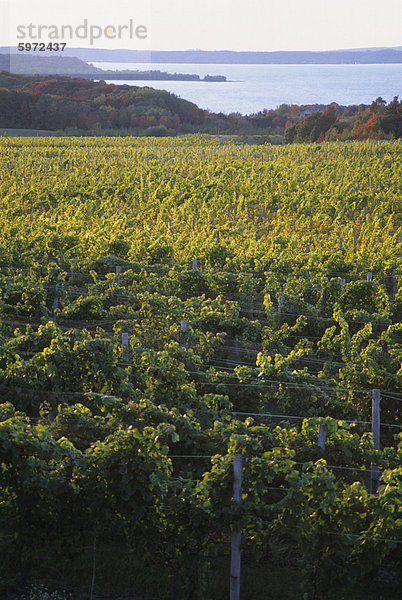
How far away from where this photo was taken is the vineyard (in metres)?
6.30

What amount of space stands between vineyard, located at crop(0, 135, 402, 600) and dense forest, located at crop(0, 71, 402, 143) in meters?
47.9

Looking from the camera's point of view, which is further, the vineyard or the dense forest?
the dense forest

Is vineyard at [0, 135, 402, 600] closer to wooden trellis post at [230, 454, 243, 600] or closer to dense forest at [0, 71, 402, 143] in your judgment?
wooden trellis post at [230, 454, 243, 600]

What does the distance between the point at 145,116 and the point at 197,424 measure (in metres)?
78.1

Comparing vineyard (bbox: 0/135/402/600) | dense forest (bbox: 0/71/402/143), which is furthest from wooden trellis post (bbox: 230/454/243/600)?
dense forest (bbox: 0/71/402/143)

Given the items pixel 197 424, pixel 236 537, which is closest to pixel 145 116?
pixel 197 424

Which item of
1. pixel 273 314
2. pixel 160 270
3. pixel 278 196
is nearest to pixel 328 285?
pixel 273 314

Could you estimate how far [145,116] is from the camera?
81875mm

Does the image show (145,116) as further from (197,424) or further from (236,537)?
(236,537)

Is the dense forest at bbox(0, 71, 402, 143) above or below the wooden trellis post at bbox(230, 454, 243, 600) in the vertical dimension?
above

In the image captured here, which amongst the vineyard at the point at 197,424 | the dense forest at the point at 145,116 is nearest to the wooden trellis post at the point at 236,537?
the vineyard at the point at 197,424

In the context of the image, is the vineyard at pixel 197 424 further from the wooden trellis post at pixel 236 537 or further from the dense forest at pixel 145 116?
the dense forest at pixel 145 116

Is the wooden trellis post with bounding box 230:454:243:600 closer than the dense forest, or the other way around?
the wooden trellis post with bounding box 230:454:243:600

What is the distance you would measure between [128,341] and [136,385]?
0.99 metres
